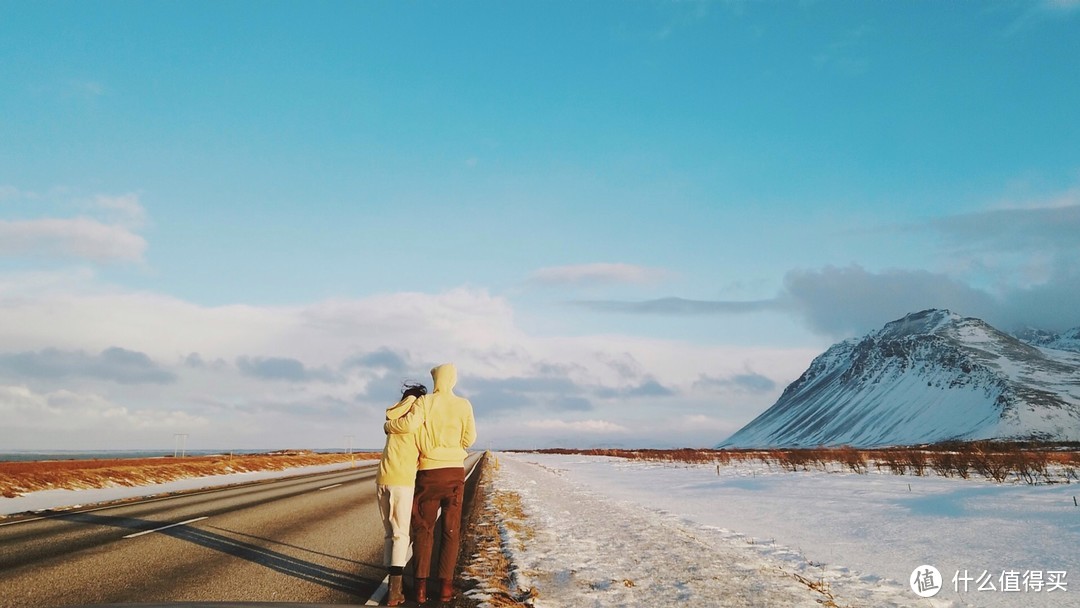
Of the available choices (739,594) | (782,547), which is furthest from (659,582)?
(782,547)

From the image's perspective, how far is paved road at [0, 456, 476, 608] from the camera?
648 centimetres

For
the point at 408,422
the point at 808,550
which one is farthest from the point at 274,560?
the point at 808,550

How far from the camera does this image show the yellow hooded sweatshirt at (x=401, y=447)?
663cm

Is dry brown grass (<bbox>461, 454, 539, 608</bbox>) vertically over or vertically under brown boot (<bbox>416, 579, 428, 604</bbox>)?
under

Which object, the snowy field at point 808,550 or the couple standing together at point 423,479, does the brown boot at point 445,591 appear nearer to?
the couple standing together at point 423,479

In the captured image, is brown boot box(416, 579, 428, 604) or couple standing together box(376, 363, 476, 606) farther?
couple standing together box(376, 363, 476, 606)

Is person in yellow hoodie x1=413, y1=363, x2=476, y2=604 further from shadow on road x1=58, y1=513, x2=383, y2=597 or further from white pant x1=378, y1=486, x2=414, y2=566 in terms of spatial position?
shadow on road x1=58, y1=513, x2=383, y2=597

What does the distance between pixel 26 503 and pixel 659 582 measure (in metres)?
17.0

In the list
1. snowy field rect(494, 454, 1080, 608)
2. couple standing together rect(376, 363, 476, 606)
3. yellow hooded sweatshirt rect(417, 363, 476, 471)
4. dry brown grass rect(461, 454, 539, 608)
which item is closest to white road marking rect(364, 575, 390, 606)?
couple standing together rect(376, 363, 476, 606)

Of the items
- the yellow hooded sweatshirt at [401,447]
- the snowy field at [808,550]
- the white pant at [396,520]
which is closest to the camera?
the white pant at [396,520]

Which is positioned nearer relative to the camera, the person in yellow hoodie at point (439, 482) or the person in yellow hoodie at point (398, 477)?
the person in yellow hoodie at point (398, 477)

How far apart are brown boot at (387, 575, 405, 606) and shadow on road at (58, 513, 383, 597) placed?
586mm

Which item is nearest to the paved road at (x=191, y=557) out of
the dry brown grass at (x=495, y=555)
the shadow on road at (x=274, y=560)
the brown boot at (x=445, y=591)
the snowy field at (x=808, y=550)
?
the shadow on road at (x=274, y=560)

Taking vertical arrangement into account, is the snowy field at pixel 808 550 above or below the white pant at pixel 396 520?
below
